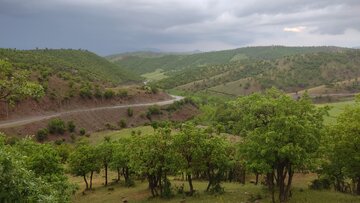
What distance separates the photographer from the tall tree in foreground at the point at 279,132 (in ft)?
117

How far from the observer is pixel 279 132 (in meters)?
36.1

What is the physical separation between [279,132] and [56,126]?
3261 inches

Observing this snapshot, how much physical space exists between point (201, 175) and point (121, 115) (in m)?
71.4

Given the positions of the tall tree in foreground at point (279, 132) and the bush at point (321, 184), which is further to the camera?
the bush at point (321, 184)

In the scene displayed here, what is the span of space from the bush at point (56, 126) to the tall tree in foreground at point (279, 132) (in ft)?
249

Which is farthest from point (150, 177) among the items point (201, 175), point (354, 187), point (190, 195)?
point (354, 187)

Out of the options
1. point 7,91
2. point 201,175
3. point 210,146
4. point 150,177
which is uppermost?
point 7,91

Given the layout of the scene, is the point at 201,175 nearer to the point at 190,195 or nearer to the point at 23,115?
the point at 190,195

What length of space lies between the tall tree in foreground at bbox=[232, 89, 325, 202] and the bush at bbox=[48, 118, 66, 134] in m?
76.0

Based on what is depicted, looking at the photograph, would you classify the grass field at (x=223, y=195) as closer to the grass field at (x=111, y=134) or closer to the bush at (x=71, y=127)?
the grass field at (x=111, y=134)

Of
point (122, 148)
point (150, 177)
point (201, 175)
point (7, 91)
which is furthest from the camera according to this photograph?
point (201, 175)

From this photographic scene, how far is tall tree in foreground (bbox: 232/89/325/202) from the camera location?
35.5 metres

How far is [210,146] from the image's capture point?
44562 mm

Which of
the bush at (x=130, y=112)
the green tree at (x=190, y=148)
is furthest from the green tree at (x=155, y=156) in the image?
the bush at (x=130, y=112)
